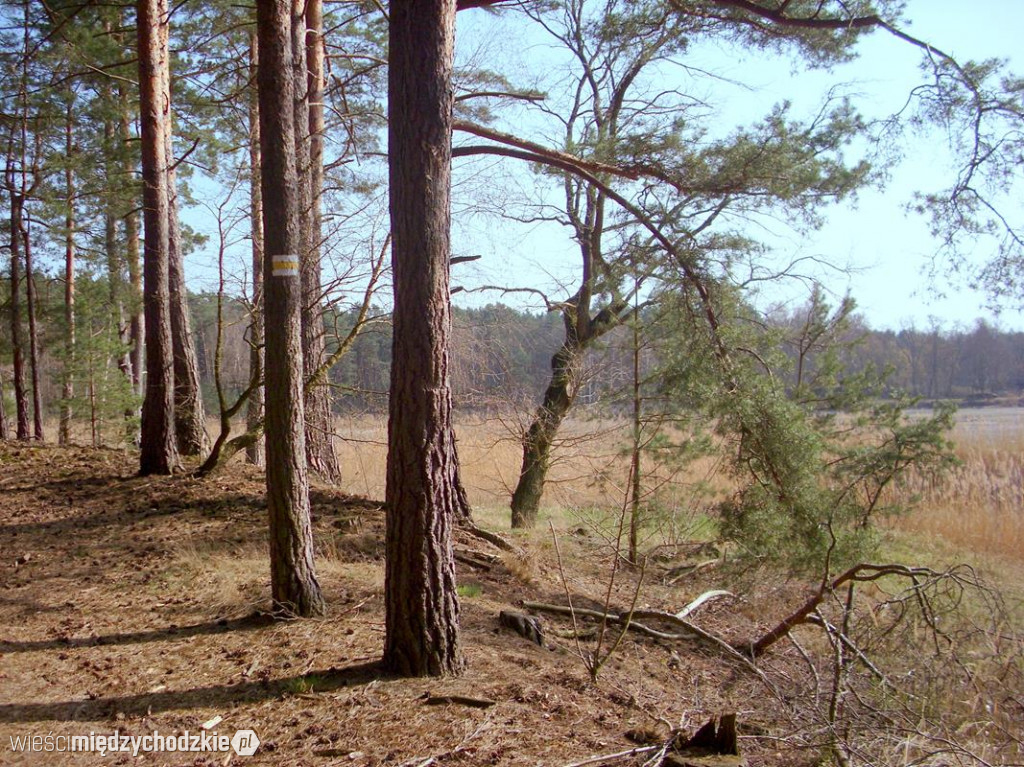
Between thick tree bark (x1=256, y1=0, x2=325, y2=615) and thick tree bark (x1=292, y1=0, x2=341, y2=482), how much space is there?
984 millimetres

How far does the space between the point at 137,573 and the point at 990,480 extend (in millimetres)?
11250

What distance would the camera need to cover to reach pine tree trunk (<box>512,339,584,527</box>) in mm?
8883

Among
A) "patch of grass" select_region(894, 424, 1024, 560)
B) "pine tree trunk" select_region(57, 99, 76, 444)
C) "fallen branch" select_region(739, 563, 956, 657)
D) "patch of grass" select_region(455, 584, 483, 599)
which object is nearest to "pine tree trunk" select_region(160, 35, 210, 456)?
"patch of grass" select_region(455, 584, 483, 599)

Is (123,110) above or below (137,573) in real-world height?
above

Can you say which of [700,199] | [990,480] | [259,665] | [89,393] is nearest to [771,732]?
[259,665]

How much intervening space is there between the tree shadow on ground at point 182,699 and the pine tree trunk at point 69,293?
9295 millimetres

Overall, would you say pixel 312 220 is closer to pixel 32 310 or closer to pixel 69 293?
pixel 32 310

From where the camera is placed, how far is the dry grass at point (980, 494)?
9.55 metres

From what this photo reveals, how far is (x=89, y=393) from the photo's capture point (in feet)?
39.7

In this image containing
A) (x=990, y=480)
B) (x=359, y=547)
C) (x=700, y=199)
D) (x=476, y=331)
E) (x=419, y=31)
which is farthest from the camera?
(x=990, y=480)

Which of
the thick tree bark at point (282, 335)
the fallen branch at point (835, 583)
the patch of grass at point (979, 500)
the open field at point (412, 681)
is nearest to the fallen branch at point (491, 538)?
the open field at point (412, 681)

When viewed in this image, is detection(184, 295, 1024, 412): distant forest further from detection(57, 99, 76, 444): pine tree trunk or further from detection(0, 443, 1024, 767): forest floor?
detection(57, 99, 76, 444): pine tree trunk

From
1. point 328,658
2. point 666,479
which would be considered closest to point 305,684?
point 328,658

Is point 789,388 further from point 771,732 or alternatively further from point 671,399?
point 771,732
